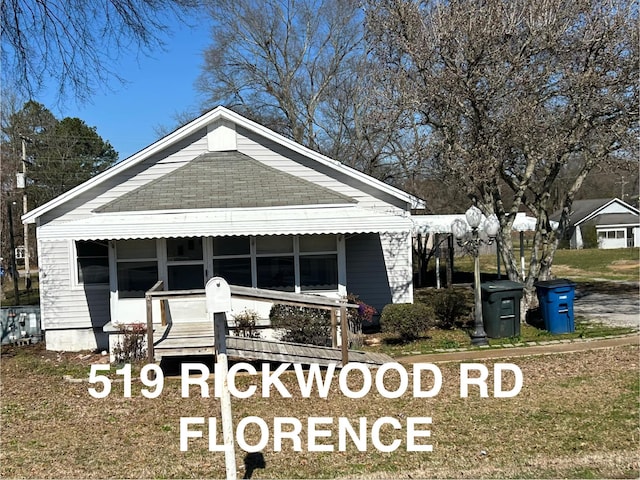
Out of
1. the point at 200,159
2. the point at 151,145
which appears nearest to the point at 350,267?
the point at 200,159

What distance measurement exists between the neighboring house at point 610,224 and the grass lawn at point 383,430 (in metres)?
46.9

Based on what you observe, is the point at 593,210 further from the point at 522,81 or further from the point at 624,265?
the point at 522,81

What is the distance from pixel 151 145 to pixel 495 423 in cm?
1007

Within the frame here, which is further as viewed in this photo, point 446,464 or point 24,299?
point 24,299

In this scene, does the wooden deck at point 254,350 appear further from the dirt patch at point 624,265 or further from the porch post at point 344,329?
the dirt patch at point 624,265

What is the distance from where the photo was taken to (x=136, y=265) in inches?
501

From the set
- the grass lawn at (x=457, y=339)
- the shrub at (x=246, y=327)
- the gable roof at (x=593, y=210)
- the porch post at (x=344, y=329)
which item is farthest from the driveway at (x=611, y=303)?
the gable roof at (x=593, y=210)

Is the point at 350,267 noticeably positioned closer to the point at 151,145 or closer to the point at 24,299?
the point at 151,145

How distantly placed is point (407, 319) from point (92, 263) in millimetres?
7251

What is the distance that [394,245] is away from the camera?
566 inches

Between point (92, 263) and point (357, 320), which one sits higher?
point (92, 263)

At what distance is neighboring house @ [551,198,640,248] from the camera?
5147cm

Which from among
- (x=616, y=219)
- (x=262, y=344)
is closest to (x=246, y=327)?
(x=262, y=344)

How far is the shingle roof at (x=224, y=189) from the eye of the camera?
1288cm
